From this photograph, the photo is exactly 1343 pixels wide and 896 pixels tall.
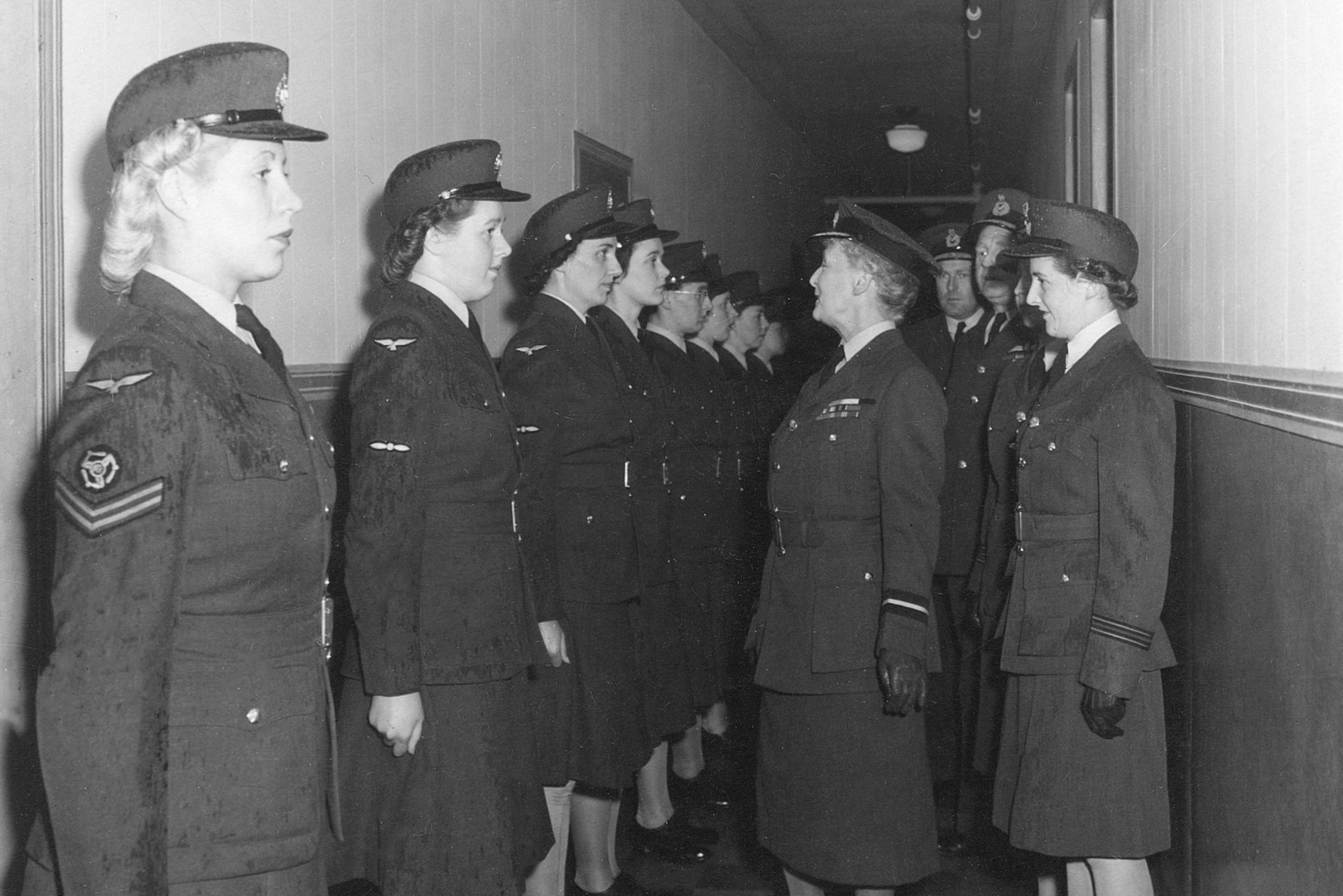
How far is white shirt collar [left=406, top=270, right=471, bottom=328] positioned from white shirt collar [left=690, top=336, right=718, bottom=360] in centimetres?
290

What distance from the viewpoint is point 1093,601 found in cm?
242

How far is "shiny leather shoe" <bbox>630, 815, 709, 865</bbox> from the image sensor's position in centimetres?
372

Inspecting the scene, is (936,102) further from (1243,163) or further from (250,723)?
(250,723)

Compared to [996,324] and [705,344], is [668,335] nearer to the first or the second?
[705,344]

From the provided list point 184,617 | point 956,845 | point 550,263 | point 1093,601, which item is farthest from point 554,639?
point 956,845

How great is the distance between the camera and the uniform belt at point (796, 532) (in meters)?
2.79

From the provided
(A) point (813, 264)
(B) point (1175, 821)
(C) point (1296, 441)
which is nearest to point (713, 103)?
(A) point (813, 264)

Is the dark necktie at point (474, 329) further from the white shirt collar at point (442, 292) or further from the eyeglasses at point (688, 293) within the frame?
the eyeglasses at point (688, 293)

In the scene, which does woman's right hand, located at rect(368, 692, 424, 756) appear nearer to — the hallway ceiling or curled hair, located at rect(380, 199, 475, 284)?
curled hair, located at rect(380, 199, 475, 284)

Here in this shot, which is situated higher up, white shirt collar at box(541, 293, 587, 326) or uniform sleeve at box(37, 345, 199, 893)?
→ white shirt collar at box(541, 293, 587, 326)

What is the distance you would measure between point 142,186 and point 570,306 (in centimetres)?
177

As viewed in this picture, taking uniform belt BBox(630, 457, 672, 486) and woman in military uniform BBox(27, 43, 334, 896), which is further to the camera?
uniform belt BBox(630, 457, 672, 486)

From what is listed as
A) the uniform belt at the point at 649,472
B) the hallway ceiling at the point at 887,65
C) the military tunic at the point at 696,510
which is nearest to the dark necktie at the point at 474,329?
the uniform belt at the point at 649,472

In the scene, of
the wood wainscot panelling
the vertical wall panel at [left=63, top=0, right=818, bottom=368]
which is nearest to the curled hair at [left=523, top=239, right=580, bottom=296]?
the vertical wall panel at [left=63, top=0, right=818, bottom=368]
